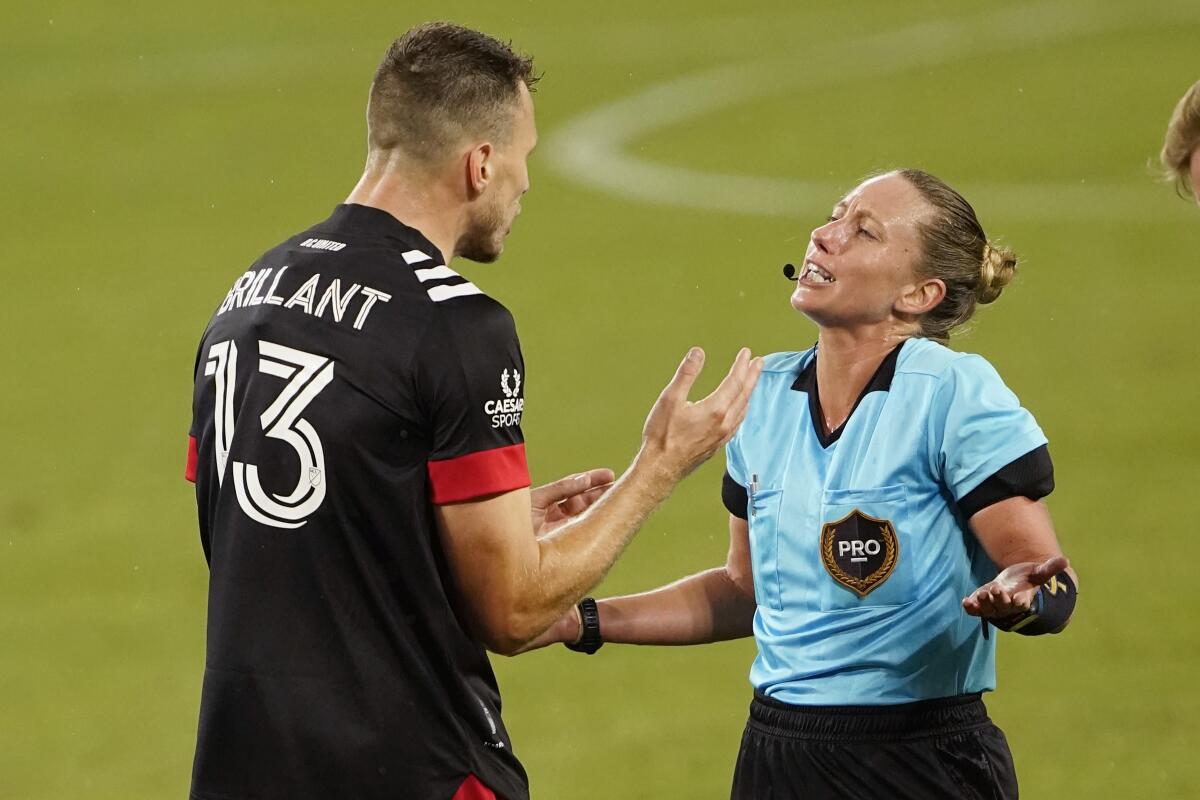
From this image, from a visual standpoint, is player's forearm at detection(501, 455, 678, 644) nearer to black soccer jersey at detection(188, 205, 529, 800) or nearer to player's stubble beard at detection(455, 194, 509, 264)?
black soccer jersey at detection(188, 205, 529, 800)

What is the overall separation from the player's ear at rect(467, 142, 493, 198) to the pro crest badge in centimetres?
104

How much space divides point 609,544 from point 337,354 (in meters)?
0.66

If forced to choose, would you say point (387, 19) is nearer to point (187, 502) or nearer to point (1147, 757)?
point (187, 502)

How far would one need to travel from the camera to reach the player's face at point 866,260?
458 centimetres

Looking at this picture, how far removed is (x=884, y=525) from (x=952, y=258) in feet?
2.31

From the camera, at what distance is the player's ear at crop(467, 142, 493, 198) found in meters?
4.15

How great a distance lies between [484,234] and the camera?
4.23 m

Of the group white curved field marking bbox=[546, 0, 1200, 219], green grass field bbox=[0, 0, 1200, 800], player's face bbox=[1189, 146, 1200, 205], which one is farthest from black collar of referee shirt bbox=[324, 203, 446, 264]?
white curved field marking bbox=[546, 0, 1200, 219]

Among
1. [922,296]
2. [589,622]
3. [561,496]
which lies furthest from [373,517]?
[922,296]

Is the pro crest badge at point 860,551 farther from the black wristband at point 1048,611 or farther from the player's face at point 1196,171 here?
the player's face at point 1196,171

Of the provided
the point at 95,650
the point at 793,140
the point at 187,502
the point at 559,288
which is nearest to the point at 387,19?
the point at 793,140

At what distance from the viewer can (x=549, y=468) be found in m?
10.8

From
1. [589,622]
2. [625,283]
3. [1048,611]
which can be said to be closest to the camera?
[1048,611]

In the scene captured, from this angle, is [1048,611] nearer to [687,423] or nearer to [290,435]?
[687,423]
